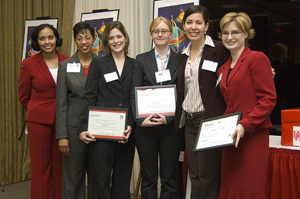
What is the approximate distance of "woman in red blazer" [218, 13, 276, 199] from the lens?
6.91ft

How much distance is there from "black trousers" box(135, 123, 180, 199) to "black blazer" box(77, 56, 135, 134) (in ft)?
0.78

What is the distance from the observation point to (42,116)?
3342 millimetres

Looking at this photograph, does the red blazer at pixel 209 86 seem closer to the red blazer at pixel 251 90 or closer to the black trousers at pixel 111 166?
the red blazer at pixel 251 90

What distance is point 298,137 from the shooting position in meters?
2.84

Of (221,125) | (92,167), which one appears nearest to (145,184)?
(92,167)

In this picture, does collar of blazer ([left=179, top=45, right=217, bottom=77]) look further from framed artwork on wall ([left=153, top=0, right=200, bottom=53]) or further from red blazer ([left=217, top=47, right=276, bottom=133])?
framed artwork on wall ([left=153, top=0, right=200, bottom=53])

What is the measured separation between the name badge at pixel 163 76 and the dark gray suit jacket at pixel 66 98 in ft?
2.58

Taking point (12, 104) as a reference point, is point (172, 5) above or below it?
above

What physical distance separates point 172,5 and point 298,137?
188 centimetres

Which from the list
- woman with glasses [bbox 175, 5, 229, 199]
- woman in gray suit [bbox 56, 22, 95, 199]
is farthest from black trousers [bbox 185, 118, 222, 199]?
woman in gray suit [bbox 56, 22, 95, 199]

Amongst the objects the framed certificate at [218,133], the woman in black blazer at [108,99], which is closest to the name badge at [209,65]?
the framed certificate at [218,133]

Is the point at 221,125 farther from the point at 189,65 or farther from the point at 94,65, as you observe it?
the point at 94,65

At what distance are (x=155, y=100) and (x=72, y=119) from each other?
0.92 m

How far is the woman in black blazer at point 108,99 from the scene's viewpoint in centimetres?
280
